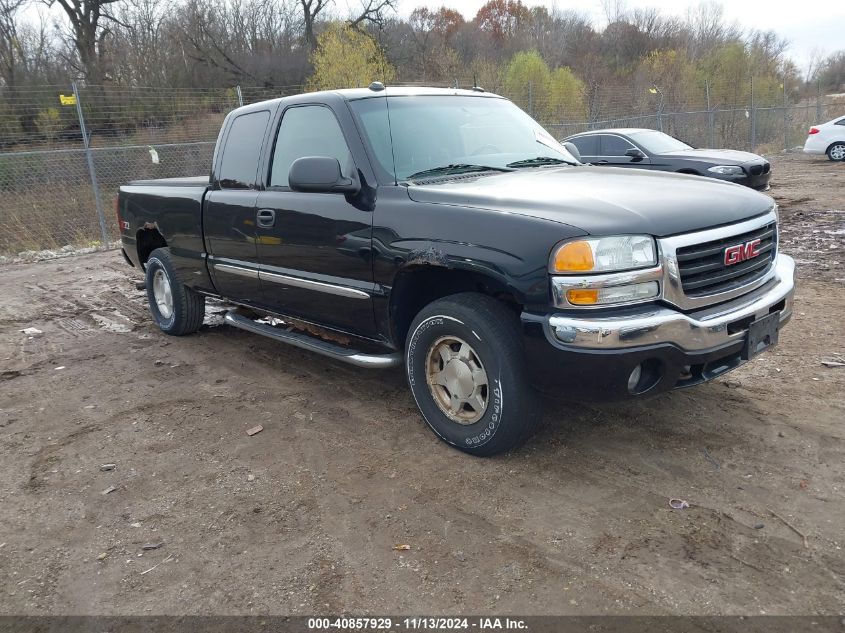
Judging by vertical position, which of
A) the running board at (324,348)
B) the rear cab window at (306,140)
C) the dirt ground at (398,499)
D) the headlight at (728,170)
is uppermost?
the rear cab window at (306,140)

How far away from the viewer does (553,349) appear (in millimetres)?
3000

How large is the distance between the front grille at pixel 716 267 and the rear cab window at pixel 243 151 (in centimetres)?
303

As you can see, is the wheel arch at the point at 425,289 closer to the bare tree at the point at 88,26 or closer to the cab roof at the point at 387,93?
the cab roof at the point at 387,93

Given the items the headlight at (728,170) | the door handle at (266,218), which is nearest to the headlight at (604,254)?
the door handle at (266,218)

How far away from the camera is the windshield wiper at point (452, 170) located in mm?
3882

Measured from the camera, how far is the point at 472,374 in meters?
3.47

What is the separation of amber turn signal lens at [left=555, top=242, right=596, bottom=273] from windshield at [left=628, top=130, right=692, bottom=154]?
379 inches

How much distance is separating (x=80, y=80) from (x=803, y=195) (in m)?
23.5

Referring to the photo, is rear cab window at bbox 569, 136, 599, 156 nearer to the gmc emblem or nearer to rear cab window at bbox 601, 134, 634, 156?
rear cab window at bbox 601, 134, 634, 156

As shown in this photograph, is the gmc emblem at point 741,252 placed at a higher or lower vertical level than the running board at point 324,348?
higher

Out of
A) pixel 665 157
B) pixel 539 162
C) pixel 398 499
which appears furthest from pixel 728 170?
pixel 398 499

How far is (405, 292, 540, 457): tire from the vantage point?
10.6ft

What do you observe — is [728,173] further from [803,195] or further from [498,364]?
[498,364]

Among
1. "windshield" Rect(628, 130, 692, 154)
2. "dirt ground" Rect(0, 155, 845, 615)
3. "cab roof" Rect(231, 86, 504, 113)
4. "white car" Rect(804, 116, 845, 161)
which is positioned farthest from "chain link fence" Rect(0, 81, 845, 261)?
"dirt ground" Rect(0, 155, 845, 615)
